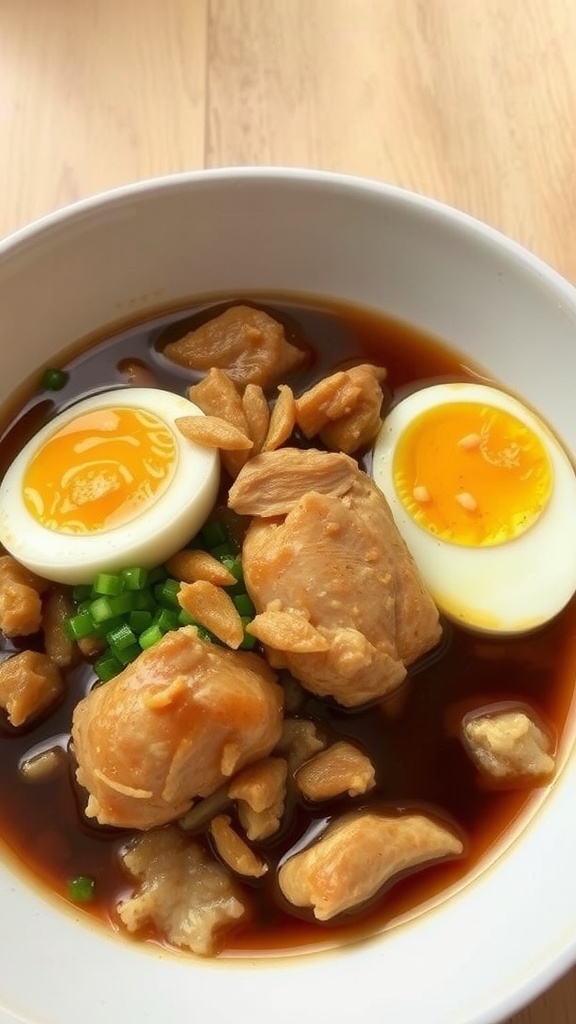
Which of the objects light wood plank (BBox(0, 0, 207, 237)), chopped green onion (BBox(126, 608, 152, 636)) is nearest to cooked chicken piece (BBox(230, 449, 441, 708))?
chopped green onion (BBox(126, 608, 152, 636))

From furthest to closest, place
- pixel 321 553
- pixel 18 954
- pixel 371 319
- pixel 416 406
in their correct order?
pixel 371 319, pixel 416 406, pixel 321 553, pixel 18 954

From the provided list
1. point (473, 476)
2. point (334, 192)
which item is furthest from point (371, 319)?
point (473, 476)

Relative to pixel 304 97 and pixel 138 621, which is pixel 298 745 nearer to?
pixel 138 621

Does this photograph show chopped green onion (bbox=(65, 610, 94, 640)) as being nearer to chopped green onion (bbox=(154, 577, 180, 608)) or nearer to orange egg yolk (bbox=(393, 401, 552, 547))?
chopped green onion (bbox=(154, 577, 180, 608))

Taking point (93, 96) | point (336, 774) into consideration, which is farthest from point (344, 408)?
point (93, 96)

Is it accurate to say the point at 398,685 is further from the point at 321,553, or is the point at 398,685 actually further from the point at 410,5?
the point at 410,5

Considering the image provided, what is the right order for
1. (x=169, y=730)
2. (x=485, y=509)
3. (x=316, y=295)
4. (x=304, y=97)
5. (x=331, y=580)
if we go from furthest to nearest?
1. (x=304, y=97)
2. (x=316, y=295)
3. (x=485, y=509)
4. (x=331, y=580)
5. (x=169, y=730)
